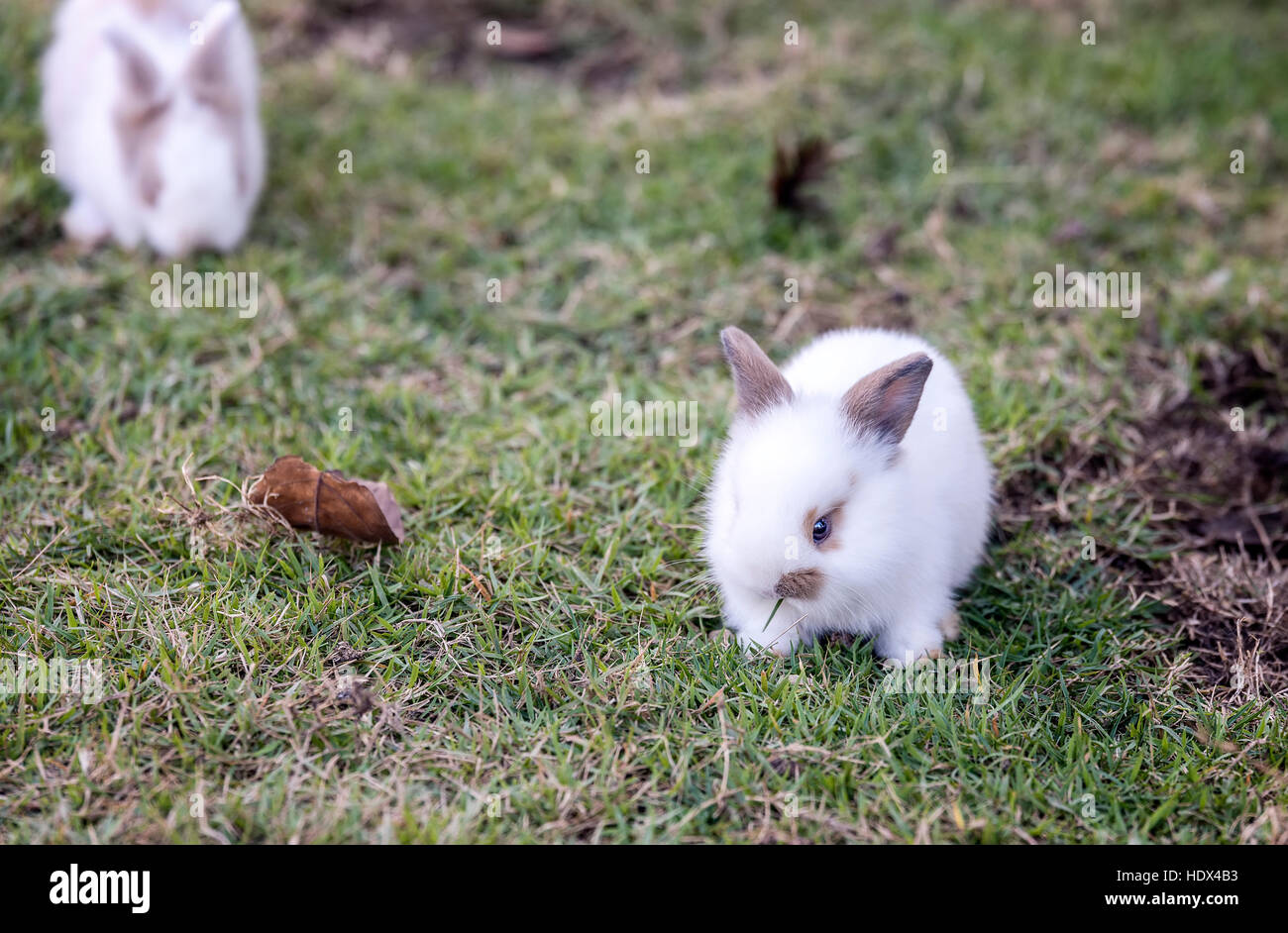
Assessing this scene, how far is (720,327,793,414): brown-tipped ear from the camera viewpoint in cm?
307

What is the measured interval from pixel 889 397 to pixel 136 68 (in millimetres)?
3480

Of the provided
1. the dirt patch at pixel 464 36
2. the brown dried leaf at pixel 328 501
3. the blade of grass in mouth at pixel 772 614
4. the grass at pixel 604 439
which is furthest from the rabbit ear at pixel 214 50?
the blade of grass in mouth at pixel 772 614

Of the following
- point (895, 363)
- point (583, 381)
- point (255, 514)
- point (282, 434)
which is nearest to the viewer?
point (895, 363)

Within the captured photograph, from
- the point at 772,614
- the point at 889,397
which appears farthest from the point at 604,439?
the point at 889,397

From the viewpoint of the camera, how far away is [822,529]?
9.48ft

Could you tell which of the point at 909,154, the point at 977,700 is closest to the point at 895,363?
the point at 977,700

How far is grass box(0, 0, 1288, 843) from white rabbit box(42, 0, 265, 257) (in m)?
0.17

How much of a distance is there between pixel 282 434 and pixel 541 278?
4.62 ft

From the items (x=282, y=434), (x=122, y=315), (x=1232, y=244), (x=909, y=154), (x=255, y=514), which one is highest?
(x=909, y=154)

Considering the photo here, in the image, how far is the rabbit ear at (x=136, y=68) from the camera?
454 centimetres

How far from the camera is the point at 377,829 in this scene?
262 cm

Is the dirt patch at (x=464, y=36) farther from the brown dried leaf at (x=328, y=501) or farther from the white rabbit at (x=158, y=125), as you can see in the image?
the brown dried leaf at (x=328, y=501)

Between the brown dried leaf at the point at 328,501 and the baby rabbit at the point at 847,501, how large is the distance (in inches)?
39.5

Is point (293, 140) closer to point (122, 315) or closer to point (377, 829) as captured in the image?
point (122, 315)
